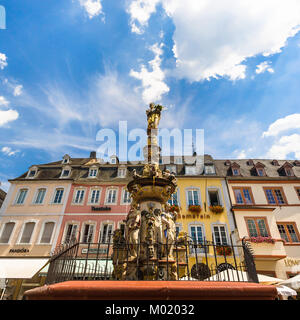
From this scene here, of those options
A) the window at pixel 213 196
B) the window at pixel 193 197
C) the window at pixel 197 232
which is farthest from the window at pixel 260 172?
the window at pixel 197 232

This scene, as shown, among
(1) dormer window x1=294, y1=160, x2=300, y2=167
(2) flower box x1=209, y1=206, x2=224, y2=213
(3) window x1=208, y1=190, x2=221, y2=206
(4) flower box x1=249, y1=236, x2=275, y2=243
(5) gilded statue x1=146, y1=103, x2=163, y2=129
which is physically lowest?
(4) flower box x1=249, y1=236, x2=275, y2=243

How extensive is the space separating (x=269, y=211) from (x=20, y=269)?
20.1m

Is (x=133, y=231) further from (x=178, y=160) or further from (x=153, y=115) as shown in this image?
(x=178, y=160)

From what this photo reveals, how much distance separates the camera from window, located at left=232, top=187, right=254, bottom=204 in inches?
782

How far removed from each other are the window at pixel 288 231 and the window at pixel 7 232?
24.4 m

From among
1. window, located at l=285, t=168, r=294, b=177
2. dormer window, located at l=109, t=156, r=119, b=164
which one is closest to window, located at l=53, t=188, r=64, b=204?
dormer window, located at l=109, t=156, r=119, b=164

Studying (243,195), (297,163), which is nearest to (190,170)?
(243,195)

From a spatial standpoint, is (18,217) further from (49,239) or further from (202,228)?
(202,228)

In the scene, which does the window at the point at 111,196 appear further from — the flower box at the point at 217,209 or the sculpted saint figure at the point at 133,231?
the sculpted saint figure at the point at 133,231

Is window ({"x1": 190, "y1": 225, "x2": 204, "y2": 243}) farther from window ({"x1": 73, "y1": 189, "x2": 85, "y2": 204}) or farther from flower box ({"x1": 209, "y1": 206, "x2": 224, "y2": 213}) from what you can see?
window ({"x1": 73, "y1": 189, "x2": 85, "y2": 204})

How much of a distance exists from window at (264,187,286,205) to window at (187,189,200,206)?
692 centimetres

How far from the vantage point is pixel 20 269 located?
13.4 meters

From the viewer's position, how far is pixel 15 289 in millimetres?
15555
